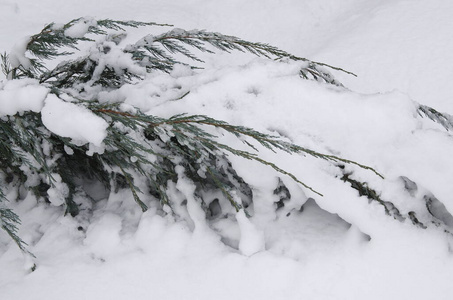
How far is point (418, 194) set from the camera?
1.37 meters

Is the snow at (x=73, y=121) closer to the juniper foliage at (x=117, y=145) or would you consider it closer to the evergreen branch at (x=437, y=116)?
the juniper foliage at (x=117, y=145)

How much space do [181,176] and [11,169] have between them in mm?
737

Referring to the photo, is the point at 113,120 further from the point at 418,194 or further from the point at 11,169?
the point at 418,194

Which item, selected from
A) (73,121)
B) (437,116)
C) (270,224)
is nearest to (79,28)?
(73,121)

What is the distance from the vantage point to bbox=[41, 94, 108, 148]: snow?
1322 millimetres

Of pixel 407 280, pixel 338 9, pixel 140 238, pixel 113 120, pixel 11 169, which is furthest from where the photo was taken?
pixel 338 9

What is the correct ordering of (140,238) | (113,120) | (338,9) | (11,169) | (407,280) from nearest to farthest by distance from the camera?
(407,280), (113,120), (140,238), (11,169), (338,9)

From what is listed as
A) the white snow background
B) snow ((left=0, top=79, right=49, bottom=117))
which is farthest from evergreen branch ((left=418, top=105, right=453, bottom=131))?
snow ((left=0, top=79, right=49, bottom=117))

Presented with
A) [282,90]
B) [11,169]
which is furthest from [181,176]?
[11,169]

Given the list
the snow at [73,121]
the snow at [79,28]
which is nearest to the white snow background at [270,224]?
the snow at [73,121]

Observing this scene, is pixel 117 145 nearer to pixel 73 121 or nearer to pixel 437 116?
pixel 73 121

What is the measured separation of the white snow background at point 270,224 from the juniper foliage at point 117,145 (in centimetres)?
8

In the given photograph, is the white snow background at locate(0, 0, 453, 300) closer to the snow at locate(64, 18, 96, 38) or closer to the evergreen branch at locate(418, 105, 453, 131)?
the evergreen branch at locate(418, 105, 453, 131)

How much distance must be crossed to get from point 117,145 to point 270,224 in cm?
61
